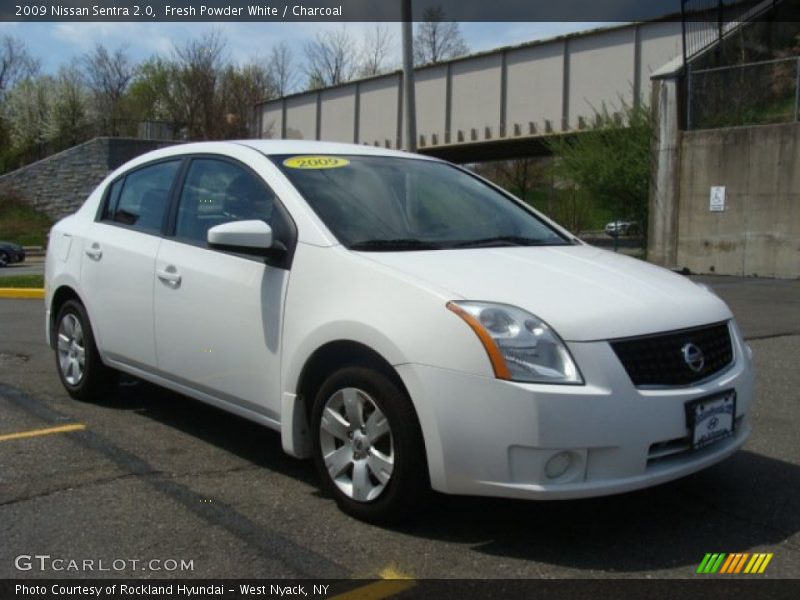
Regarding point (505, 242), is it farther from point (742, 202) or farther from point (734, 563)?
point (742, 202)

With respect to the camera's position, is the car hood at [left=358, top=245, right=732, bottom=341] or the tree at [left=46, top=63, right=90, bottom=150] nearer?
the car hood at [left=358, top=245, right=732, bottom=341]

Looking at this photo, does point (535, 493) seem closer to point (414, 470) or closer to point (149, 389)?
point (414, 470)

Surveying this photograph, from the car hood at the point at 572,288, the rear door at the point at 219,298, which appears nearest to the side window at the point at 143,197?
the rear door at the point at 219,298

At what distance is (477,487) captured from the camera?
326 centimetres

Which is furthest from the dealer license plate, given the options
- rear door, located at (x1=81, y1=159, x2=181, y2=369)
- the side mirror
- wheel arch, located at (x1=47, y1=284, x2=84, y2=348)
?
wheel arch, located at (x1=47, y1=284, x2=84, y2=348)

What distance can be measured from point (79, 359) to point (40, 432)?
81cm

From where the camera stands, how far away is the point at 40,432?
4934 mm

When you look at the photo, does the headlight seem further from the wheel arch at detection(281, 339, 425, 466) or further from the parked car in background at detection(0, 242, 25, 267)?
the parked car in background at detection(0, 242, 25, 267)

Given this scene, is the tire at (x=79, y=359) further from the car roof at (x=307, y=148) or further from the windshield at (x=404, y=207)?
the windshield at (x=404, y=207)

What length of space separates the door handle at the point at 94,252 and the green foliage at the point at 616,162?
17.0 meters

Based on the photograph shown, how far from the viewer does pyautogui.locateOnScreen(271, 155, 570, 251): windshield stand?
4.02m

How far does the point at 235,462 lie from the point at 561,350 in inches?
80.6

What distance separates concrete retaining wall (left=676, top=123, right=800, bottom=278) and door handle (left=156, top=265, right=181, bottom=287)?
15330 mm
